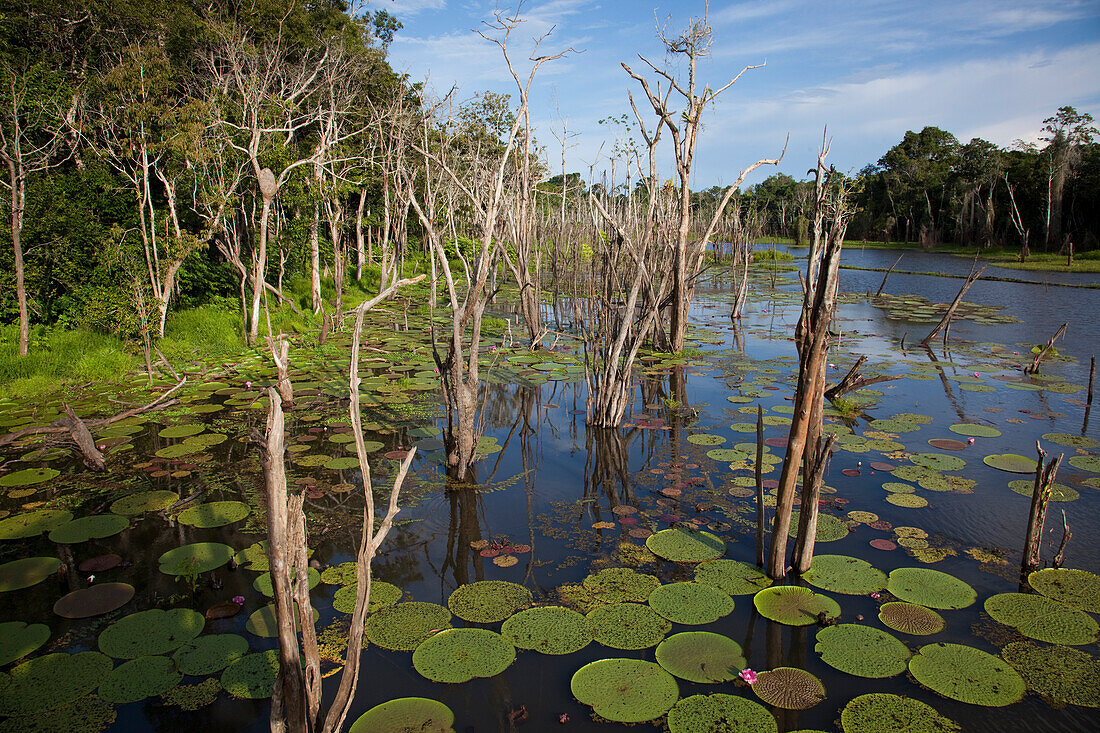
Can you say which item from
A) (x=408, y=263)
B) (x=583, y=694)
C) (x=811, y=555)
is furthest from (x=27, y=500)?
(x=408, y=263)

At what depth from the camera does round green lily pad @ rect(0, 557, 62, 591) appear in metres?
3.41

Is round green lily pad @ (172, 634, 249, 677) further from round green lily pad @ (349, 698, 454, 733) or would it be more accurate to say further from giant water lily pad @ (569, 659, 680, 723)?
giant water lily pad @ (569, 659, 680, 723)

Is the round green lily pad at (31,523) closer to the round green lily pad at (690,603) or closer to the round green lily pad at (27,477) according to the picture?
the round green lily pad at (27,477)

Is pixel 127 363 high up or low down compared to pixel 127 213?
down

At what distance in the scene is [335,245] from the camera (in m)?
11.4

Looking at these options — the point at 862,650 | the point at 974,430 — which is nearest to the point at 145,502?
the point at 862,650

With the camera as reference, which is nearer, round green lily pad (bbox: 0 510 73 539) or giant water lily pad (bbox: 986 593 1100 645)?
giant water lily pad (bbox: 986 593 1100 645)

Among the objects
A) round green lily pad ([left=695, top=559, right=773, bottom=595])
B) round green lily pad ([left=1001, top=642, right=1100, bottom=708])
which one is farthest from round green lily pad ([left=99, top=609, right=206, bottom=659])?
round green lily pad ([left=1001, top=642, right=1100, bottom=708])

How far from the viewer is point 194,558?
3.68 metres

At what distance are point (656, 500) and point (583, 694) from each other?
2.09 meters

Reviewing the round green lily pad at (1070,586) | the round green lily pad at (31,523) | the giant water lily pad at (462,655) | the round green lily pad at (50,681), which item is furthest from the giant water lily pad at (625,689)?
the round green lily pad at (31,523)

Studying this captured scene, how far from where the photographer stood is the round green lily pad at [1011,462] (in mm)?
4980

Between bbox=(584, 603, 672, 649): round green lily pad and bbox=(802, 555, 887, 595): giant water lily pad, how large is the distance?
96 cm

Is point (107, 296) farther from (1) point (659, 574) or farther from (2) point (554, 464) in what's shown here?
(1) point (659, 574)
